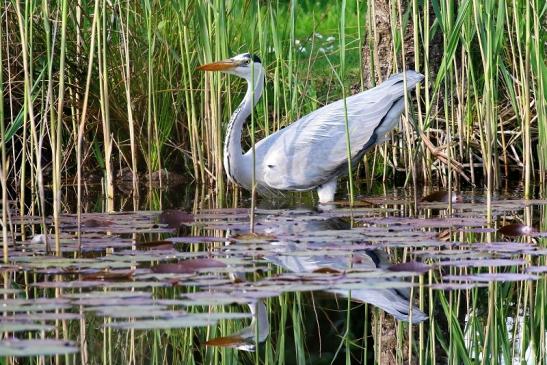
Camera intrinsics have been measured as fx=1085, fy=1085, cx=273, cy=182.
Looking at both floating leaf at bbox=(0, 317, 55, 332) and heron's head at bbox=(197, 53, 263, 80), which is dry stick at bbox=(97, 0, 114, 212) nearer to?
heron's head at bbox=(197, 53, 263, 80)

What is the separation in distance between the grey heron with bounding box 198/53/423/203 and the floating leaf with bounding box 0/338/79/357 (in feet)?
11.6

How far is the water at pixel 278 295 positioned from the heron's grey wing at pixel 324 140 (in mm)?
1230

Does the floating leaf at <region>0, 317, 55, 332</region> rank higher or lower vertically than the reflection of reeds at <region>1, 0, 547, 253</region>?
lower

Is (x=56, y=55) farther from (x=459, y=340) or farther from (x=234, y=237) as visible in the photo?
(x=459, y=340)

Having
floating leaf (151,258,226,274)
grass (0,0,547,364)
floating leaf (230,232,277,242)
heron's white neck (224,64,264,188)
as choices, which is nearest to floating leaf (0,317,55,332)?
floating leaf (151,258,226,274)

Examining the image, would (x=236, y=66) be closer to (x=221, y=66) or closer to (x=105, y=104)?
(x=221, y=66)

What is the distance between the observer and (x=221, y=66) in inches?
239

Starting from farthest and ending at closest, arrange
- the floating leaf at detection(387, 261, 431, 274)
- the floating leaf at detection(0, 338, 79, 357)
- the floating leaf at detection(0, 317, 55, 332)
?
the floating leaf at detection(387, 261, 431, 274), the floating leaf at detection(0, 317, 55, 332), the floating leaf at detection(0, 338, 79, 357)

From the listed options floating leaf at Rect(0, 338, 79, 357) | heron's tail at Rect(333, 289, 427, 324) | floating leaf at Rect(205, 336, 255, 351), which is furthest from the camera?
heron's tail at Rect(333, 289, 427, 324)

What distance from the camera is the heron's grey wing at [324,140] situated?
641 centimetres

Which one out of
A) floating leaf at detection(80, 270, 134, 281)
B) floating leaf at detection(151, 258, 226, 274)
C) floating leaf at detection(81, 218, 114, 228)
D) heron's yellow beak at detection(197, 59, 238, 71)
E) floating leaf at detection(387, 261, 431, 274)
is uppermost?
heron's yellow beak at detection(197, 59, 238, 71)

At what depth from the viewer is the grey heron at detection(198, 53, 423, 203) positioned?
639cm

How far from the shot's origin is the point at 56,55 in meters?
7.49

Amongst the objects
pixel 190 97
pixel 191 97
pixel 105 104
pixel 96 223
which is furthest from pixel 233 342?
pixel 190 97
